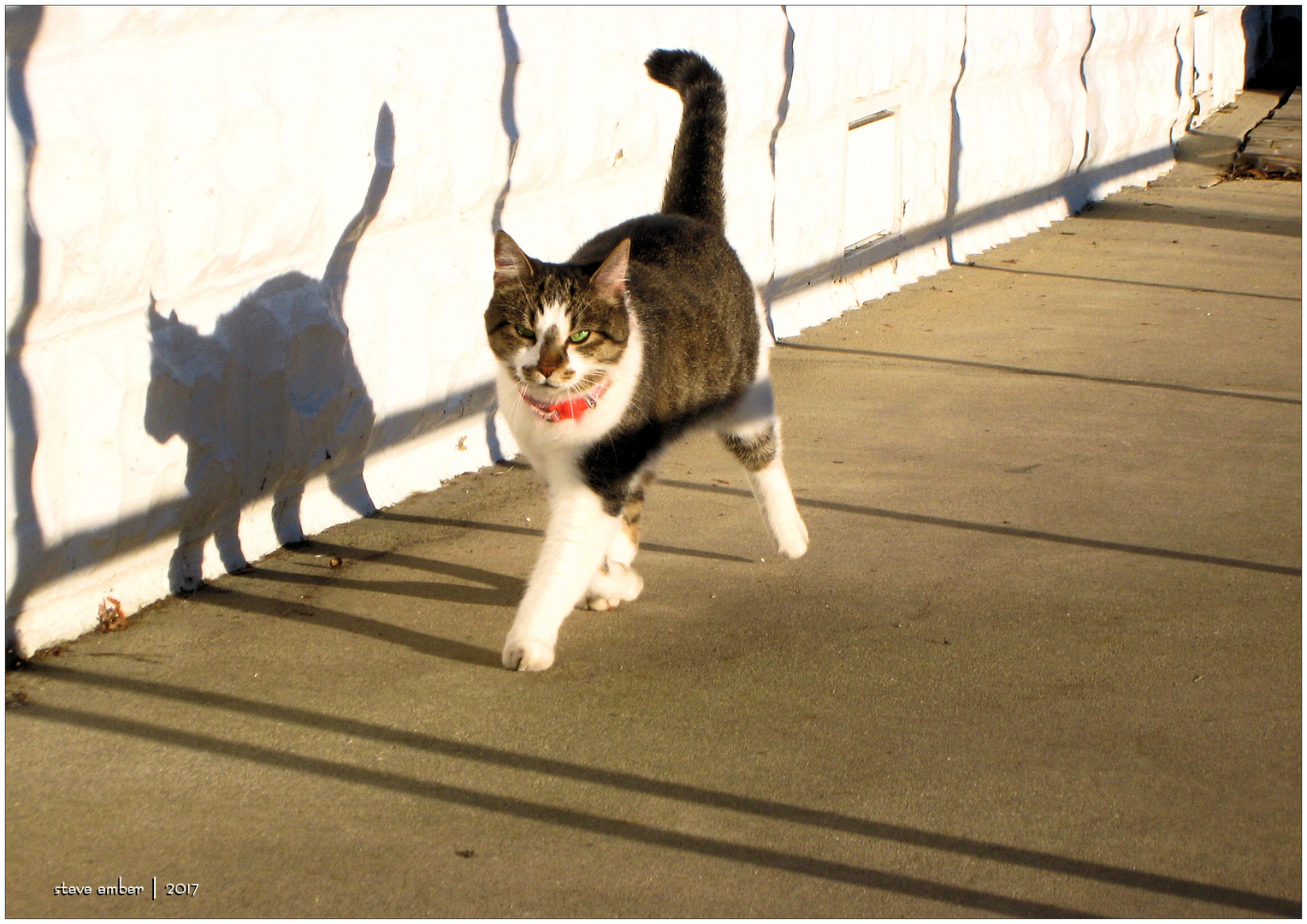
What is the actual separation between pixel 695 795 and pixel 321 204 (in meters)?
2.15

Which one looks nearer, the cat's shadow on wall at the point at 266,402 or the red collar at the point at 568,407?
the red collar at the point at 568,407

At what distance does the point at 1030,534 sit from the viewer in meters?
4.09

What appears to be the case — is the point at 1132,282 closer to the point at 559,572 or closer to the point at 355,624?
the point at 559,572

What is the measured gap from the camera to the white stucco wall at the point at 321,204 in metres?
3.15

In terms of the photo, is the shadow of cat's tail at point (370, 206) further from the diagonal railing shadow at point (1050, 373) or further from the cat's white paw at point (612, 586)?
the diagonal railing shadow at point (1050, 373)

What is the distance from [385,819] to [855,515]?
212 cm

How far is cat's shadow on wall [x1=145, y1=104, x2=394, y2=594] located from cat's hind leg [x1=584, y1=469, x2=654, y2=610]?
980mm

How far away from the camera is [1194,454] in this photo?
4.74 metres

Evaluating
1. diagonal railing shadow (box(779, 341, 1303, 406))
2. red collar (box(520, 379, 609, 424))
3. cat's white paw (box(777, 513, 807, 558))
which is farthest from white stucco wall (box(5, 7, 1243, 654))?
cat's white paw (box(777, 513, 807, 558))

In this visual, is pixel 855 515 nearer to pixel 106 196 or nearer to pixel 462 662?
pixel 462 662

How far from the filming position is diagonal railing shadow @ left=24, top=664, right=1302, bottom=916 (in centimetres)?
238

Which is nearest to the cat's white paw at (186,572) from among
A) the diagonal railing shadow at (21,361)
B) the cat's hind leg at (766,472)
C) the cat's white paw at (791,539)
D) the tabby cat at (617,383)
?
the diagonal railing shadow at (21,361)

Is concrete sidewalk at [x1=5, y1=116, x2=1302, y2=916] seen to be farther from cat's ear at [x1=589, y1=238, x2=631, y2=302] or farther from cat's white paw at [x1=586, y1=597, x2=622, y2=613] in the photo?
cat's ear at [x1=589, y1=238, x2=631, y2=302]

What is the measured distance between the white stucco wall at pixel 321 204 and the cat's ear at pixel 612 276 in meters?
1.05
